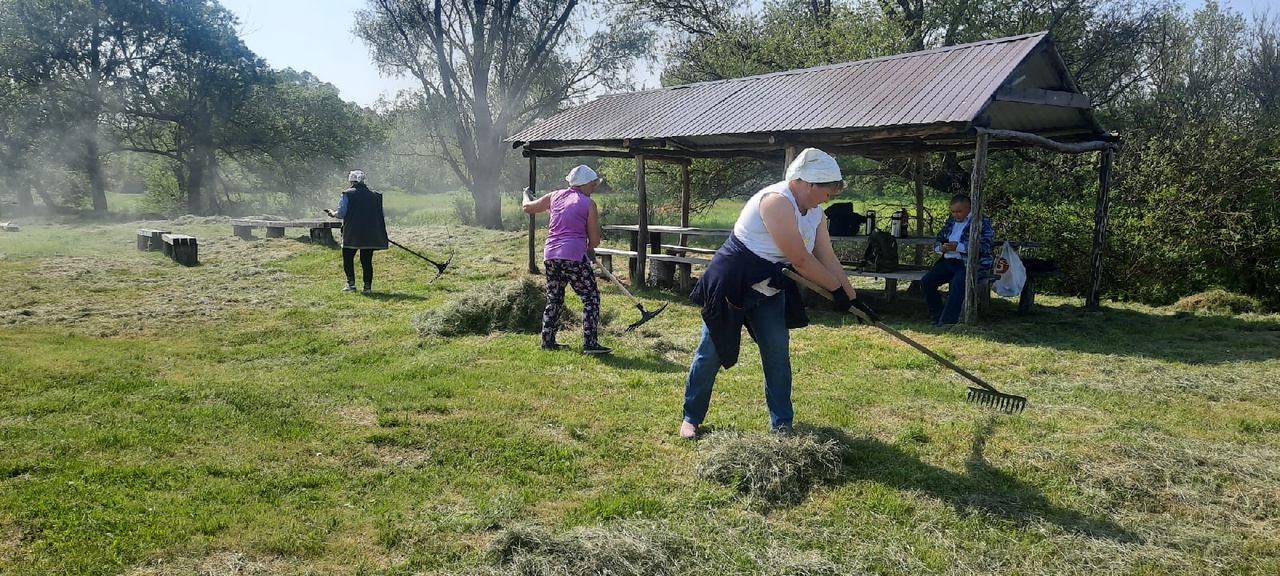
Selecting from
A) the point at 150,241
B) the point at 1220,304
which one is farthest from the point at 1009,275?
the point at 150,241

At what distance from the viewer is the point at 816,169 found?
408 cm

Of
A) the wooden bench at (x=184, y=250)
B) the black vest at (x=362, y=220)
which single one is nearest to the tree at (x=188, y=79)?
the wooden bench at (x=184, y=250)

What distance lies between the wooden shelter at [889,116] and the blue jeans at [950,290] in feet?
0.56

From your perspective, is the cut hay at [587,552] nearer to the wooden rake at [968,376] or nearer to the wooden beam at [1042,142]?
the wooden rake at [968,376]

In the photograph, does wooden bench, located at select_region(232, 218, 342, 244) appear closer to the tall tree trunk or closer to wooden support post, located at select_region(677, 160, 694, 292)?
wooden support post, located at select_region(677, 160, 694, 292)

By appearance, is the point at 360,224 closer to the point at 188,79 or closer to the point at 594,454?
the point at 594,454

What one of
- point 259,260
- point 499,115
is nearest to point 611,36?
point 499,115

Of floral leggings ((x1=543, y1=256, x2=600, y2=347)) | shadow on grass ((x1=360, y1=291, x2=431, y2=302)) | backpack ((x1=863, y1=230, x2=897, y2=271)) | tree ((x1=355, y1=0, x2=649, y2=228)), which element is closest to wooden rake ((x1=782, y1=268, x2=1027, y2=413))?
floral leggings ((x1=543, y1=256, x2=600, y2=347))

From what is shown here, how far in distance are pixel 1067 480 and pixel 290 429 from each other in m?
4.35

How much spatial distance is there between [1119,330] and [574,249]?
19.7ft

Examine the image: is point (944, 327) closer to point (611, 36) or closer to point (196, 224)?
point (196, 224)

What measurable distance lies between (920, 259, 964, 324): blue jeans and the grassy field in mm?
479

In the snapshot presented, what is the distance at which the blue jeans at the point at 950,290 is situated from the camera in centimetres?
877

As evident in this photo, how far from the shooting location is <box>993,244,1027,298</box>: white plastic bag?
904cm
